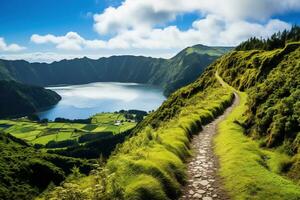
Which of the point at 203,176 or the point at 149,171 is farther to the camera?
the point at 203,176

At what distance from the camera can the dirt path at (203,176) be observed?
16.0m

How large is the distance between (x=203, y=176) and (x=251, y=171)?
2796 millimetres

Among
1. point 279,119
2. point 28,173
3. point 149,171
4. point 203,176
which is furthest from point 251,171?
point 28,173

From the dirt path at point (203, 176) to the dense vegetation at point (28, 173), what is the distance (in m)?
108

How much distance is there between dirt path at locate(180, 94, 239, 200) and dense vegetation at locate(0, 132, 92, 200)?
107925 mm

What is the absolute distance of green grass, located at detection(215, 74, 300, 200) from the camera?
15.3 m

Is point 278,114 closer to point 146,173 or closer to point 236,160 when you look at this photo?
point 236,160

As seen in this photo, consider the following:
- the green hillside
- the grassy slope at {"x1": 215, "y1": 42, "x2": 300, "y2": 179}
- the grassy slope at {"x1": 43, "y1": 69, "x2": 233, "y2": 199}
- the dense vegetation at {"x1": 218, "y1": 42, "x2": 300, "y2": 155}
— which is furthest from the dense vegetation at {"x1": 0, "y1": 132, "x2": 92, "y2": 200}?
the grassy slope at {"x1": 43, "y1": 69, "x2": 233, "y2": 199}

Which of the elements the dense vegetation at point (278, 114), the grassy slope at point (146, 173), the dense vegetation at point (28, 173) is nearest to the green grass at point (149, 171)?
the grassy slope at point (146, 173)

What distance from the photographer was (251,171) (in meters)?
18.0

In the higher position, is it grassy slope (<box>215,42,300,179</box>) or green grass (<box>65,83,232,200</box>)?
grassy slope (<box>215,42,300,179</box>)

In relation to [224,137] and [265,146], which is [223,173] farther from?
[224,137]

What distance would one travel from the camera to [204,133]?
3262cm

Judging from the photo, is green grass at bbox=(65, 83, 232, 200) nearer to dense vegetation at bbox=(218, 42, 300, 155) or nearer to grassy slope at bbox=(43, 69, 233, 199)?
grassy slope at bbox=(43, 69, 233, 199)
